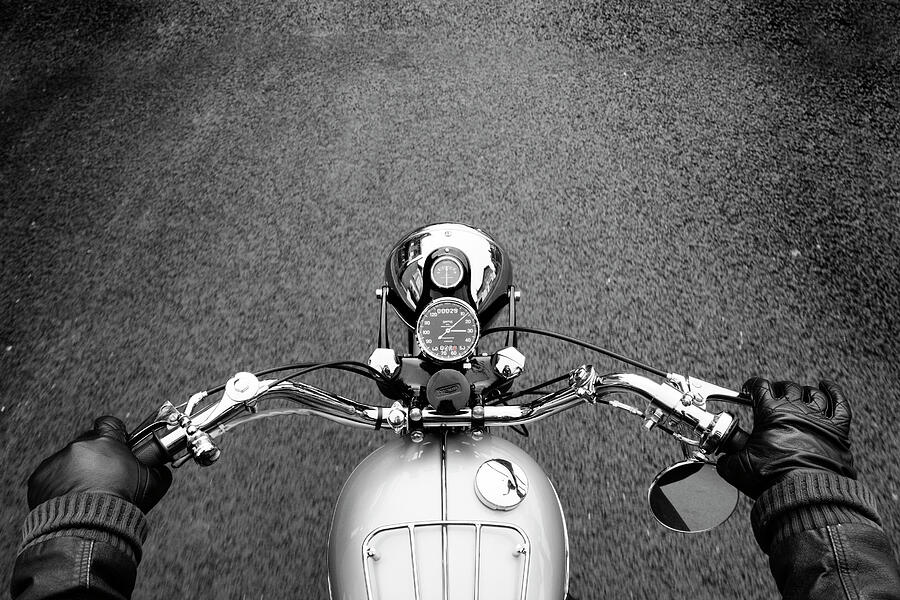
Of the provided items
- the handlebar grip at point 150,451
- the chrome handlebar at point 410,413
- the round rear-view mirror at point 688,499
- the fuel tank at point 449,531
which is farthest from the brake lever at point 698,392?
the handlebar grip at point 150,451

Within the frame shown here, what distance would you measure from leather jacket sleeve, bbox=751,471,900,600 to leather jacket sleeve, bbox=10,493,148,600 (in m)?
0.97

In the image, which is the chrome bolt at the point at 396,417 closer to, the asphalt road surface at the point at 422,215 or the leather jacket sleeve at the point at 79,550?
the leather jacket sleeve at the point at 79,550

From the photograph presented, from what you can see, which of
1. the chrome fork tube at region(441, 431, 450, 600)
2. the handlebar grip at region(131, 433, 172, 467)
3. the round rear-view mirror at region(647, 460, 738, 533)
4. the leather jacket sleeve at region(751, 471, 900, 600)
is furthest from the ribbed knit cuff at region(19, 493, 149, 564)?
the leather jacket sleeve at region(751, 471, 900, 600)

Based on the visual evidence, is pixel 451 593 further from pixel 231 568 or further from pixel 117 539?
pixel 231 568

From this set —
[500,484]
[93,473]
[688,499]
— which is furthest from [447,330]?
[93,473]

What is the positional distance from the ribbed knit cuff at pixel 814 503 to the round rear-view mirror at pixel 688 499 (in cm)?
16

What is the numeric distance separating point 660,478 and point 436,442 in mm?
433

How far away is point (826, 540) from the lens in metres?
0.90

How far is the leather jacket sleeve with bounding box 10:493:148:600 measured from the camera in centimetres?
85

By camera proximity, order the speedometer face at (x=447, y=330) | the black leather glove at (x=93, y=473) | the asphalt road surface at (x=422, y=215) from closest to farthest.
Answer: the black leather glove at (x=93, y=473) < the speedometer face at (x=447, y=330) < the asphalt road surface at (x=422, y=215)

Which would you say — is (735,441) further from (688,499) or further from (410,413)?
(410,413)

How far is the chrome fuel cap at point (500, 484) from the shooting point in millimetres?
1087

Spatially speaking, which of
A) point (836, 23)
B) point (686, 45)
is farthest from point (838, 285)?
point (836, 23)

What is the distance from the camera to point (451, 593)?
1021mm
